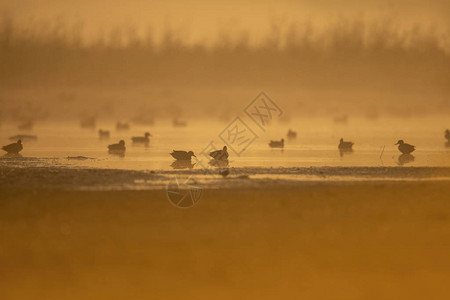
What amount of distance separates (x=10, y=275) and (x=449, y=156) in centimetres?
1820

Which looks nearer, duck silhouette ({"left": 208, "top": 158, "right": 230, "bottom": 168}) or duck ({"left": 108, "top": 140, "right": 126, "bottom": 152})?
duck silhouette ({"left": 208, "top": 158, "right": 230, "bottom": 168})

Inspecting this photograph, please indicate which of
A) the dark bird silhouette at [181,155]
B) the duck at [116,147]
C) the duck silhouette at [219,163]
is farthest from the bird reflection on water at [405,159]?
the duck at [116,147]

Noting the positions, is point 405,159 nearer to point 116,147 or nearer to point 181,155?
point 181,155

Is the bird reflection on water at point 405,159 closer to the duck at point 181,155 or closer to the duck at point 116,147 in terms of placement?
the duck at point 181,155

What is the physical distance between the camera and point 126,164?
2022 cm

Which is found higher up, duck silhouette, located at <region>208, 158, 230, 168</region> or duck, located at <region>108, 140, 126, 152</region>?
duck, located at <region>108, 140, 126, 152</region>

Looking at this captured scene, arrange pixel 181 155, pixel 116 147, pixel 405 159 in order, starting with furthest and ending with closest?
pixel 116 147, pixel 405 159, pixel 181 155

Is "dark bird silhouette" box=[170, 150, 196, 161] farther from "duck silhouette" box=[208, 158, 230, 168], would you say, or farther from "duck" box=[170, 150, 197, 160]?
"duck silhouette" box=[208, 158, 230, 168]

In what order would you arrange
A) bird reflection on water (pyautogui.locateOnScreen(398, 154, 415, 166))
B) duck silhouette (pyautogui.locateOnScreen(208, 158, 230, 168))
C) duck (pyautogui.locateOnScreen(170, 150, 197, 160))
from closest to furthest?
1. duck silhouette (pyautogui.locateOnScreen(208, 158, 230, 168))
2. duck (pyautogui.locateOnScreen(170, 150, 197, 160))
3. bird reflection on water (pyautogui.locateOnScreen(398, 154, 415, 166))

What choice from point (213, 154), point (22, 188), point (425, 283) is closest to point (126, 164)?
point (213, 154)

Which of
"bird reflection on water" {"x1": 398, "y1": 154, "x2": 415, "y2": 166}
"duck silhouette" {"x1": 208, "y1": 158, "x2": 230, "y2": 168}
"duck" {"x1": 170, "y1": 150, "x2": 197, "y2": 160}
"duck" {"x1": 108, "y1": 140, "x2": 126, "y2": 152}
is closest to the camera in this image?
"duck silhouette" {"x1": 208, "y1": 158, "x2": 230, "y2": 168}

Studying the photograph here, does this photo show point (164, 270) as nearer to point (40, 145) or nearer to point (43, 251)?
point (43, 251)

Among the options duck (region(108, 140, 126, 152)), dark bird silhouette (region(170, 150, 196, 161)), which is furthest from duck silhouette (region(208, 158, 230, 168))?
duck (region(108, 140, 126, 152))

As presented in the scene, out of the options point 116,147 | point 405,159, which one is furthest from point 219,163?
point 405,159
